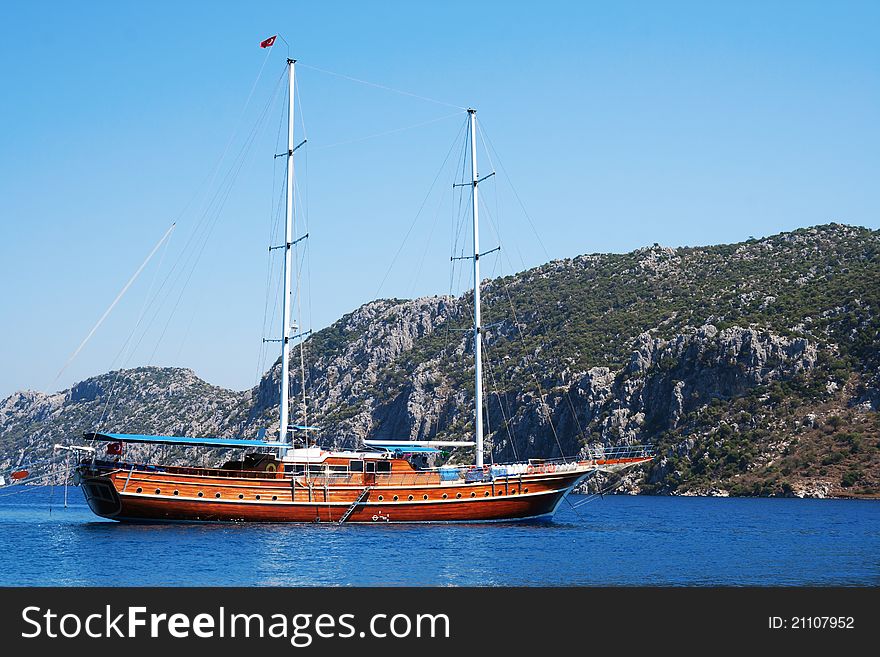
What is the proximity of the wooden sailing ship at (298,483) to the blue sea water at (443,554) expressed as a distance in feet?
3.07

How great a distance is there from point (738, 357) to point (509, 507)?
61.5 m

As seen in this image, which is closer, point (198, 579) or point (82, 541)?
point (198, 579)

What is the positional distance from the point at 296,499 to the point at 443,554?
14.1 m

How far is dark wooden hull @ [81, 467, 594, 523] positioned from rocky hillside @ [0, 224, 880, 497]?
50.0m

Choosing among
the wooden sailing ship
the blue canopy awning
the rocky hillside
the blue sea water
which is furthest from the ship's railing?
the rocky hillside

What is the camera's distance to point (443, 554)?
39656mm

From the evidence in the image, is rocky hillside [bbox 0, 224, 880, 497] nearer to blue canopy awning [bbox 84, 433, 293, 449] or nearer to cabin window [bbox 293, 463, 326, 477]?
cabin window [bbox 293, 463, 326, 477]

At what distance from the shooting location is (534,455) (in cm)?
11738

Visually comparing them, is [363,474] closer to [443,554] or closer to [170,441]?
[170,441]

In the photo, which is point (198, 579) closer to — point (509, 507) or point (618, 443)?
point (509, 507)

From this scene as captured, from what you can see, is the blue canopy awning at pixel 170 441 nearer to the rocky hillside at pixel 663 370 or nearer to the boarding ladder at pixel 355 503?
the boarding ladder at pixel 355 503

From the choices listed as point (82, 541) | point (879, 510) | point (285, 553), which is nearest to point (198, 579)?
point (285, 553)

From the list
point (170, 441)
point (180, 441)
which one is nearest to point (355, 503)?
point (180, 441)

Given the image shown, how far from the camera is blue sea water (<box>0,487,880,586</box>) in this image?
107 feet
